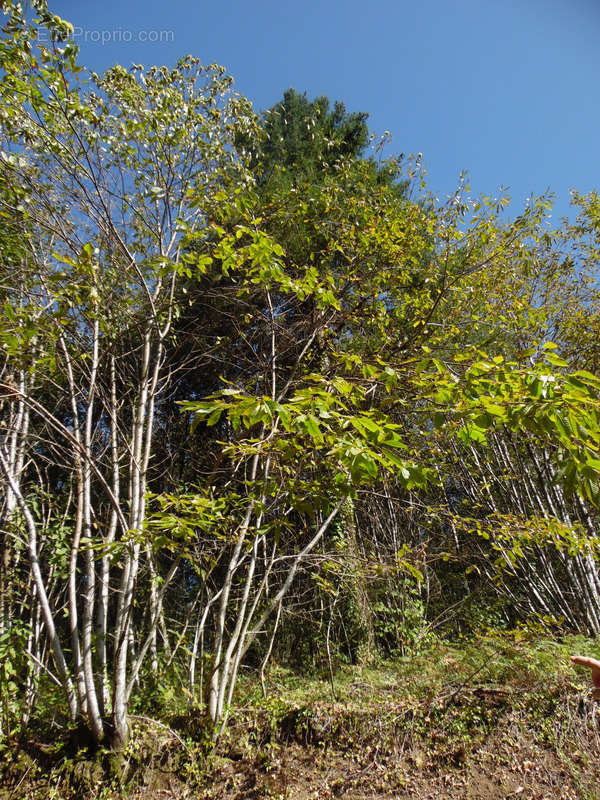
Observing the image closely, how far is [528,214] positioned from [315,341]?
8.12 feet

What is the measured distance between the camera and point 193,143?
3406mm

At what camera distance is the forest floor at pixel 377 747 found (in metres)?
2.31

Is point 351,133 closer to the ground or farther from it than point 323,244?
farther from it

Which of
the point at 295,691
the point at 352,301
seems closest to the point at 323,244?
the point at 352,301

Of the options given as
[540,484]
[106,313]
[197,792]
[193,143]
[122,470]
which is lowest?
[197,792]

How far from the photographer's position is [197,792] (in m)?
2.33

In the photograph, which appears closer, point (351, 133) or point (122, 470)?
point (122, 470)

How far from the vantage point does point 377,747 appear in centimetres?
286

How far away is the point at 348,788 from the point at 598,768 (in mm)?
1683

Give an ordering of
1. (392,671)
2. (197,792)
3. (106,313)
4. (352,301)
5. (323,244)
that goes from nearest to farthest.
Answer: (197,792), (106,313), (392,671), (352,301), (323,244)

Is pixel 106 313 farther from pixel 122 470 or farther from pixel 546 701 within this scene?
pixel 546 701

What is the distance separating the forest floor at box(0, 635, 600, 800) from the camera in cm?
231

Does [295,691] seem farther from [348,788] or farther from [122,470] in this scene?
[122,470]

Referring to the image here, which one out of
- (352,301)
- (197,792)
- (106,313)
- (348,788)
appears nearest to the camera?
(197,792)
